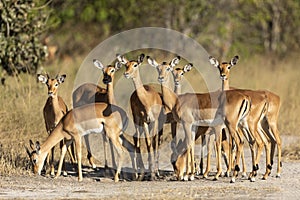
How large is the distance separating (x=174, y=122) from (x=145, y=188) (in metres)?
2.36

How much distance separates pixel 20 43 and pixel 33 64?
637 millimetres

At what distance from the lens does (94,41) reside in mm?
27688

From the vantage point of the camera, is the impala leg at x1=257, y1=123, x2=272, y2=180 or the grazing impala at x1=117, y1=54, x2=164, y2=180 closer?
the impala leg at x1=257, y1=123, x2=272, y2=180

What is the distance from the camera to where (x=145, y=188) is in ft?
36.4

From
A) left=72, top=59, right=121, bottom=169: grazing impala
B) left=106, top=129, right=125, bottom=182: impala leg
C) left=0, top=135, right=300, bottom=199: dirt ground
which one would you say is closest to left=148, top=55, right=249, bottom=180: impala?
left=0, top=135, right=300, bottom=199: dirt ground

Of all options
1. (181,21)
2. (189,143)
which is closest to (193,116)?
(189,143)

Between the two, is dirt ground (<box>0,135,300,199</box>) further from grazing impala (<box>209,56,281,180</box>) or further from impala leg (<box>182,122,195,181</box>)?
grazing impala (<box>209,56,281,180</box>)

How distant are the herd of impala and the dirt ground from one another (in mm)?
233

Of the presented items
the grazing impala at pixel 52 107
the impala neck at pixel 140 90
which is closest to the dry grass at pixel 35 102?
the grazing impala at pixel 52 107

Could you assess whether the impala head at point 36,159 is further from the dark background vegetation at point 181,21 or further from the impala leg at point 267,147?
the dark background vegetation at point 181,21

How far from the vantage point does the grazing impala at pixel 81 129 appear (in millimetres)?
12211

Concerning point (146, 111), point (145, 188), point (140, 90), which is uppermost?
point (140, 90)

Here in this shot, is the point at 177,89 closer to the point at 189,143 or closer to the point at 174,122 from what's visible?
the point at 174,122

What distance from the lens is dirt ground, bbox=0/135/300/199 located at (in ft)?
34.2
